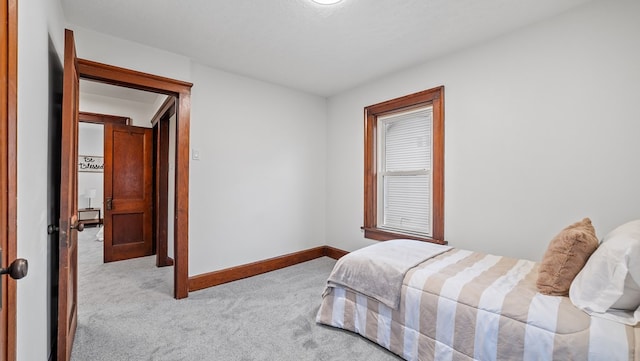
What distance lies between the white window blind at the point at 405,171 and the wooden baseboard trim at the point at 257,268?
103 centimetres

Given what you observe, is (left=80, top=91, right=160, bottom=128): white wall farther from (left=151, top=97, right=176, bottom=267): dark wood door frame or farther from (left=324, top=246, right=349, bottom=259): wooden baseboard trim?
(left=324, top=246, right=349, bottom=259): wooden baseboard trim

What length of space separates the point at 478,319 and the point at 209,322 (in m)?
2.03

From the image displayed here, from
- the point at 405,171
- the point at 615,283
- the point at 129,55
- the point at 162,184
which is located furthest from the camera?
the point at 162,184

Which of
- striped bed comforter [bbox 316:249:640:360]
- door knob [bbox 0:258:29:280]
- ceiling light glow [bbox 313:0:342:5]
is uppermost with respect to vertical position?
ceiling light glow [bbox 313:0:342:5]

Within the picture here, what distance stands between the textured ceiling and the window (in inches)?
22.1

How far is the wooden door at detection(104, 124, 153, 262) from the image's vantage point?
4.11m

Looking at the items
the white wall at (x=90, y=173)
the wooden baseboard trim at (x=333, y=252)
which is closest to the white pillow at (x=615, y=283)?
the wooden baseboard trim at (x=333, y=252)

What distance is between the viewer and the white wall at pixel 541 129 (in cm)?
197

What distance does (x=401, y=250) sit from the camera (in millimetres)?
2416

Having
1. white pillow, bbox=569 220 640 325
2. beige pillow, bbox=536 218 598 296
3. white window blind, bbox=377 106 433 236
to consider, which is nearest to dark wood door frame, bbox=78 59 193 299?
white window blind, bbox=377 106 433 236

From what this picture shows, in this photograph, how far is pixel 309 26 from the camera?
237 cm

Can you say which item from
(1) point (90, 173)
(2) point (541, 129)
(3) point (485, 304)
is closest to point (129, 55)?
(3) point (485, 304)

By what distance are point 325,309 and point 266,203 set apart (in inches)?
68.7

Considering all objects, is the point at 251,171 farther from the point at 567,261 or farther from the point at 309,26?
the point at 567,261
